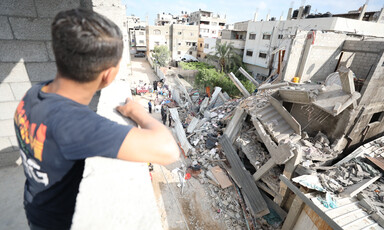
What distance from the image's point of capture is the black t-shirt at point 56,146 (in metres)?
0.78

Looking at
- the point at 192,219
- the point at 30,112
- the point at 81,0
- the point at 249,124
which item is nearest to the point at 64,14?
the point at 30,112

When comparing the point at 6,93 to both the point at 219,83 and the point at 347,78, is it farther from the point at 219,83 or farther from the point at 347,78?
the point at 219,83

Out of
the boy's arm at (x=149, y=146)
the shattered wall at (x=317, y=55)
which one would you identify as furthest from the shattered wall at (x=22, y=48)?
the shattered wall at (x=317, y=55)

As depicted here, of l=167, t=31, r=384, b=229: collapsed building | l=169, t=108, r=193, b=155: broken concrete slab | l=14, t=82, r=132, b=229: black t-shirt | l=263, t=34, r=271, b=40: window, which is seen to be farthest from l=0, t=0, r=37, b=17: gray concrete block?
l=263, t=34, r=271, b=40: window

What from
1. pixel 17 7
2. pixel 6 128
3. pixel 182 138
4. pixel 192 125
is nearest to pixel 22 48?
pixel 17 7

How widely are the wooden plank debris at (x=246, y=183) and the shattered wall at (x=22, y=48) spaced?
6643 mm

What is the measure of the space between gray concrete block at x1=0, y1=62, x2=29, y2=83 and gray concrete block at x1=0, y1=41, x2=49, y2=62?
7 cm

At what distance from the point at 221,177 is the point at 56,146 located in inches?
279

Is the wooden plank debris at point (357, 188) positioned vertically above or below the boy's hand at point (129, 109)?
below

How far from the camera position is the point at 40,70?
104 inches

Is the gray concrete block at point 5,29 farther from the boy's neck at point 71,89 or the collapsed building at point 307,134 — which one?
the collapsed building at point 307,134

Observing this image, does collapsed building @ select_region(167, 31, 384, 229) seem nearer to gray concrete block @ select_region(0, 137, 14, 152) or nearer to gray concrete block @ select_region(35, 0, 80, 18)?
gray concrete block @ select_region(35, 0, 80, 18)

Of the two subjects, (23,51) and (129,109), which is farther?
(23,51)

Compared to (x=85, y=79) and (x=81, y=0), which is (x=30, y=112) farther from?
(x=81, y=0)
